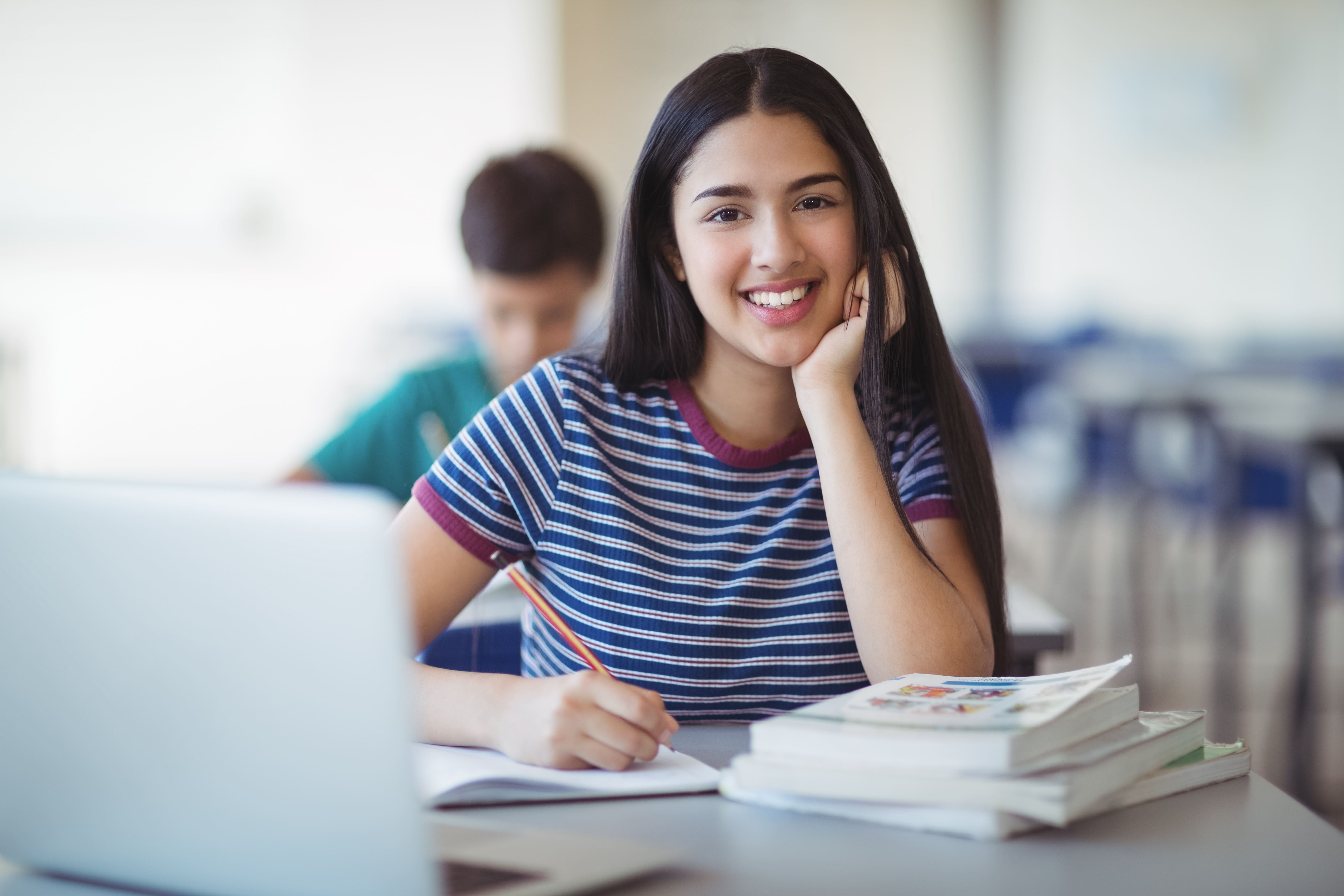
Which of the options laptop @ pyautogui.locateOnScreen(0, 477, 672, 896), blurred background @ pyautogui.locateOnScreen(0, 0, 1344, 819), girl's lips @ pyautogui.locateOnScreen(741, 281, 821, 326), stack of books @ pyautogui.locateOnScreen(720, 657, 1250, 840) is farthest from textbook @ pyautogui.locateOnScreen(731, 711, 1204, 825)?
Result: blurred background @ pyautogui.locateOnScreen(0, 0, 1344, 819)

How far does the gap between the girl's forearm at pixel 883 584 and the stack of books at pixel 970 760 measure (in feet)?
0.79

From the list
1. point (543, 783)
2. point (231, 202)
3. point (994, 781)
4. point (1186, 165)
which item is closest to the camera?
point (994, 781)

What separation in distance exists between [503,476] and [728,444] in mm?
218

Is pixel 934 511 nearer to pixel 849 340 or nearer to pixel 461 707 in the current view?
pixel 849 340

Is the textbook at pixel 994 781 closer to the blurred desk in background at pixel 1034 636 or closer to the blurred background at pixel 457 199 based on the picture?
the blurred desk in background at pixel 1034 636

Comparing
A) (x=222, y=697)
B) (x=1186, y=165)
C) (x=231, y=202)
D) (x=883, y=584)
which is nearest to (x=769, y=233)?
(x=883, y=584)

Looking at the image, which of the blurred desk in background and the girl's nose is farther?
the blurred desk in background

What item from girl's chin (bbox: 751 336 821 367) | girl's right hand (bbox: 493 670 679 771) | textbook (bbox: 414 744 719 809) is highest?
girl's chin (bbox: 751 336 821 367)

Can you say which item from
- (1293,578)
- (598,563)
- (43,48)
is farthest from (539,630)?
(43,48)

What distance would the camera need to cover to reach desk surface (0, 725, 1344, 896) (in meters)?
0.68

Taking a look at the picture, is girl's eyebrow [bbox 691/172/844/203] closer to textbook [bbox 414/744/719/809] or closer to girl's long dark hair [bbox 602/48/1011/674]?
girl's long dark hair [bbox 602/48/1011/674]

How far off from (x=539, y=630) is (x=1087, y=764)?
0.65 metres

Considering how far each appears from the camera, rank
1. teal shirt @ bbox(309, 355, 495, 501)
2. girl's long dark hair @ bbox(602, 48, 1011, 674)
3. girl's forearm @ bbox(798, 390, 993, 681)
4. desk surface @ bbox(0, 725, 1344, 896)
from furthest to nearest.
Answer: teal shirt @ bbox(309, 355, 495, 501) < girl's long dark hair @ bbox(602, 48, 1011, 674) < girl's forearm @ bbox(798, 390, 993, 681) < desk surface @ bbox(0, 725, 1344, 896)

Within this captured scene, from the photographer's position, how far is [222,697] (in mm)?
585
